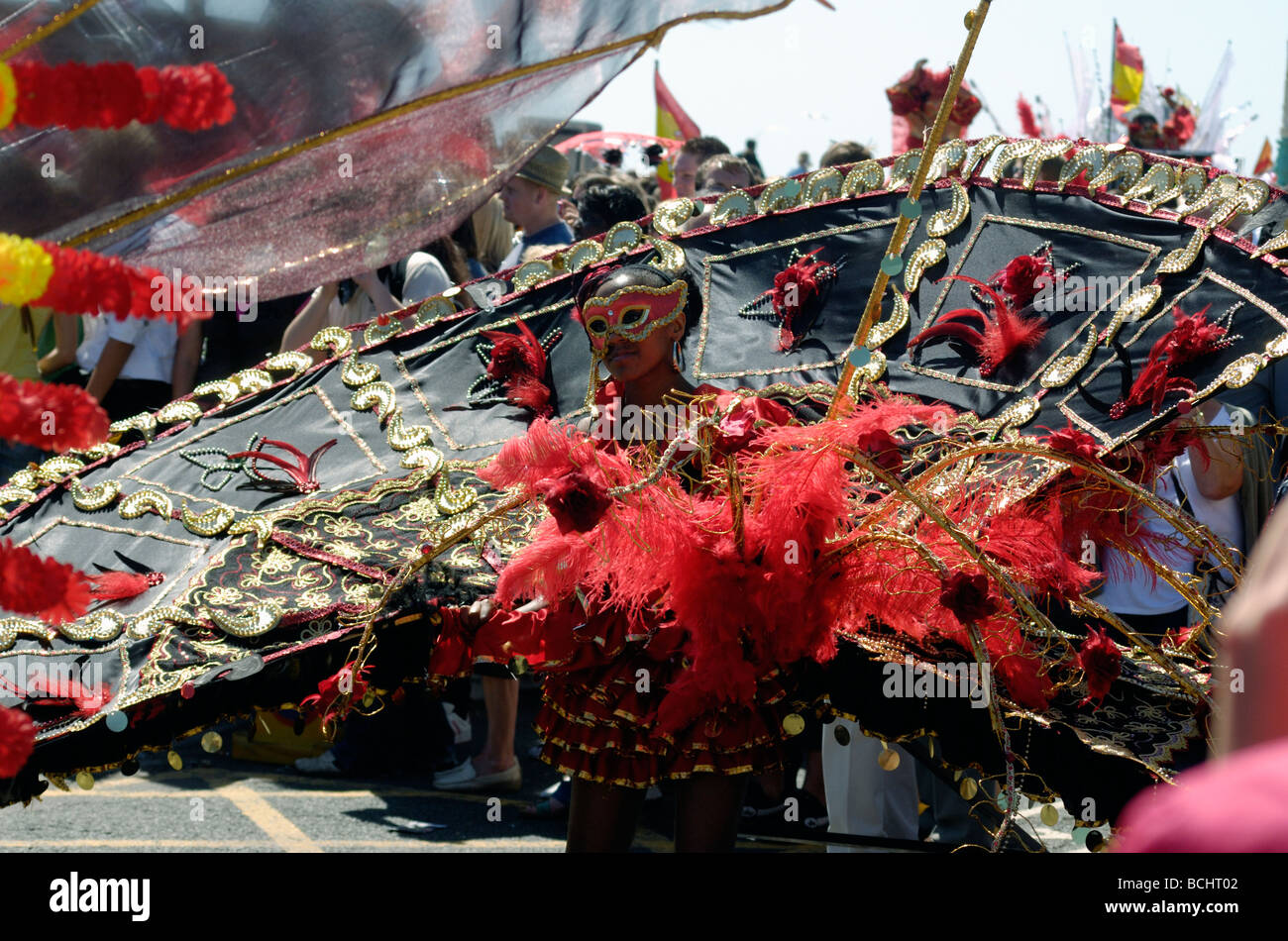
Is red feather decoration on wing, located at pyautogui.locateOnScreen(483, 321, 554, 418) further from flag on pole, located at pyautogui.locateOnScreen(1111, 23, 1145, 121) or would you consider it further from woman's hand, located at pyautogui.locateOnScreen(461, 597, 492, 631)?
flag on pole, located at pyautogui.locateOnScreen(1111, 23, 1145, 121)

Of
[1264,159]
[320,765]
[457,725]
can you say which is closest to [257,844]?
[320,765]

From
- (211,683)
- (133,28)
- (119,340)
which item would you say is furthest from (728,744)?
(119,340)

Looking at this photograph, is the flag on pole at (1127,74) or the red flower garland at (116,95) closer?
the red flower garland at (116,95)

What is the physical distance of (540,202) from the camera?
219 inches

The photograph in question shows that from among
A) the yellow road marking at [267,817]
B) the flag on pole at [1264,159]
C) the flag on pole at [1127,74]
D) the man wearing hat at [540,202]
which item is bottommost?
the yellow road marking at [267,817]

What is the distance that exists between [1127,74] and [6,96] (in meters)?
8.65

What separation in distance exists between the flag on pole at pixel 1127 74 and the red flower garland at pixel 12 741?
27.3 feet

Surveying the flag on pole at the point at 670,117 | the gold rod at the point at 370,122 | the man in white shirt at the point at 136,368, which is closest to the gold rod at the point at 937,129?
the gold rod at the point at 370,122

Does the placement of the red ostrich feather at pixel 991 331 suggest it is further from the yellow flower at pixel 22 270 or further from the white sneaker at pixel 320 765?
the white sneaker at pixel 320 765

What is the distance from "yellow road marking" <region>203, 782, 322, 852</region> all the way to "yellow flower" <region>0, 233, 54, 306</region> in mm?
3316

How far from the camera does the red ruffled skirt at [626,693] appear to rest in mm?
2881

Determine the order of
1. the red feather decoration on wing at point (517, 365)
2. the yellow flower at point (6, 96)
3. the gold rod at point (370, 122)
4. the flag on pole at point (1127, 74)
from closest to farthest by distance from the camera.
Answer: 1. the yellow flower at point (6, 96)
2. the gold rod at point (370, 122)
3. the red feather decoration on wing at point (517, 365)
4. the flag on pole at point (1127, 74)

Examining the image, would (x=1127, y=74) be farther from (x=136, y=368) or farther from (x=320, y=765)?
(x=320, y=765)

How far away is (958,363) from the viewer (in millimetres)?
3342
